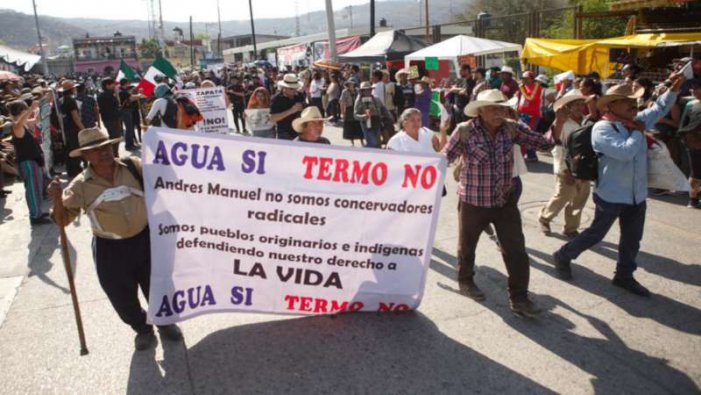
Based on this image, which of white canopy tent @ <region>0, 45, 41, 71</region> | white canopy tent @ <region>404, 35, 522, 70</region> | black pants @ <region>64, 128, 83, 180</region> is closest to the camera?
black pants @ <region>64, 128, 83, 180</region>

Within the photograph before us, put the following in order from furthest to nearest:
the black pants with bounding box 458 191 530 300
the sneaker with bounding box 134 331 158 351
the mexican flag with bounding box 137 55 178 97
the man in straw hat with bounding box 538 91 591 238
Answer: the mexican flag with bounding box 137 55 178 97 < the man in straw hat with bounding box 538 91 591 238 < the black pants with bounding box 458 191 530 300 < the sneaker with bounding box 134 331 158 351

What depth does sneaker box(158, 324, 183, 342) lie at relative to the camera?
4.04m

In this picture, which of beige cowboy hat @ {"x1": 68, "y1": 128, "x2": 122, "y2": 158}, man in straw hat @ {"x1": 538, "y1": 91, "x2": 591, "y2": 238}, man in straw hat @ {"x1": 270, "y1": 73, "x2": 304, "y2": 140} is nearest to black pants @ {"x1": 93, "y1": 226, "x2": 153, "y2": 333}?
beige cowboy hat @ {"x1": 68, "y1": 128, "x2": 122, "y2": 158}

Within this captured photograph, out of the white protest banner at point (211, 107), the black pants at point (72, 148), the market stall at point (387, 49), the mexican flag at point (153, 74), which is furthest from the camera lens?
the market stall at point (387, 49)

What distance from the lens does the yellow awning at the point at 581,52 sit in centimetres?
1117

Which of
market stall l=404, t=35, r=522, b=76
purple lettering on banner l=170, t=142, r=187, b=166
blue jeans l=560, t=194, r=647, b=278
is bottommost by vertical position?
blue jeans l=560, t=194, r=647, b=278

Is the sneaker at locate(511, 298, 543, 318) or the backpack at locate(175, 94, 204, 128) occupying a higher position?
the backpack at locate(175, 94, 204, 128)

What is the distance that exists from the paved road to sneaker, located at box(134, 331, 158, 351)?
3.2 inches

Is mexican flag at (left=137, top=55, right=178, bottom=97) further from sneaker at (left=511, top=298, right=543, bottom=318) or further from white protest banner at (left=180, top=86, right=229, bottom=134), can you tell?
sneaker at (left=511, top=298, right=543, bottom=318)

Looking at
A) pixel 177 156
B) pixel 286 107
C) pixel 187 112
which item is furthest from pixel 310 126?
pixel 187 112

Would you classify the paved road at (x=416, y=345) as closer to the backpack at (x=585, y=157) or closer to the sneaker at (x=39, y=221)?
the backpack at (x=585, y=157)

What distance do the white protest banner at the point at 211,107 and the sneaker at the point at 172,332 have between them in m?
7.01

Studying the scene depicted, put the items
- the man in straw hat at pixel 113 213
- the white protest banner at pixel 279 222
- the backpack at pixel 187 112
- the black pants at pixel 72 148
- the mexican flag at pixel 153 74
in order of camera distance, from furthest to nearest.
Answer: the mexican flag at pixel 153 74, the black pants at pixel 72 148, the backpack at pixel 187 112, the white protest banner at pixel 279 222, the man in straw hat at pixel 113 213

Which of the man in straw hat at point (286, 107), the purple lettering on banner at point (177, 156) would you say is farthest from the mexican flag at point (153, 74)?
the purple lettering on banner at point (177, 156)
